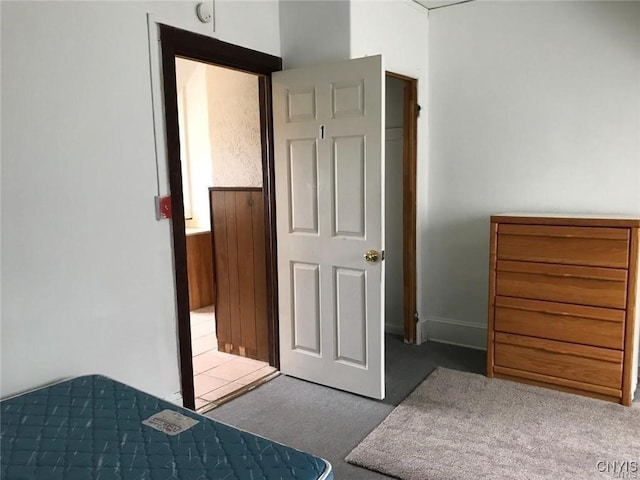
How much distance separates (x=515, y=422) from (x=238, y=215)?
2.23m

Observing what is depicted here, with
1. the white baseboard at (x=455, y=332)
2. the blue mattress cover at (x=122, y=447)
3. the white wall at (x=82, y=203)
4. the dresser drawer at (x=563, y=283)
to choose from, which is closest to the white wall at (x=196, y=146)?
the white baseboard at (x=455, y=332)

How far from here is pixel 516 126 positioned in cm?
343

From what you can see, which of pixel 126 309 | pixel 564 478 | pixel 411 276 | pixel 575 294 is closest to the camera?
pixel 564 478

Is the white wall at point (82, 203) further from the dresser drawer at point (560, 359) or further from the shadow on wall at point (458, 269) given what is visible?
the shadow on wall at point (458, 269)

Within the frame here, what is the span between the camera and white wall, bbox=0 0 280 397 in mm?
1923

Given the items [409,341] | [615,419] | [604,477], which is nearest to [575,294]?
[615,419]

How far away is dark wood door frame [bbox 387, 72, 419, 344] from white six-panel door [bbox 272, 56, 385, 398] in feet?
3.03

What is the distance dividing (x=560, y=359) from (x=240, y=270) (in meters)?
2.19

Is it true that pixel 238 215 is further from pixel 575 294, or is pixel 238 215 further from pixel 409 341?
pixel 575 294

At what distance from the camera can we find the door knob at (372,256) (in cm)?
281

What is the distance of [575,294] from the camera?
285 cm

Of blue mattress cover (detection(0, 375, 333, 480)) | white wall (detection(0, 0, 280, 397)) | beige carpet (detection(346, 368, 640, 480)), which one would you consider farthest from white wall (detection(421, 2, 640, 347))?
blue mattress cover (detection(0, 375, 333, 480))

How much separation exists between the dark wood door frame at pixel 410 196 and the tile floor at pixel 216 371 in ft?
3.94

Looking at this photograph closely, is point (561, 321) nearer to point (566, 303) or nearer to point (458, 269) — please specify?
point (566, 303)
